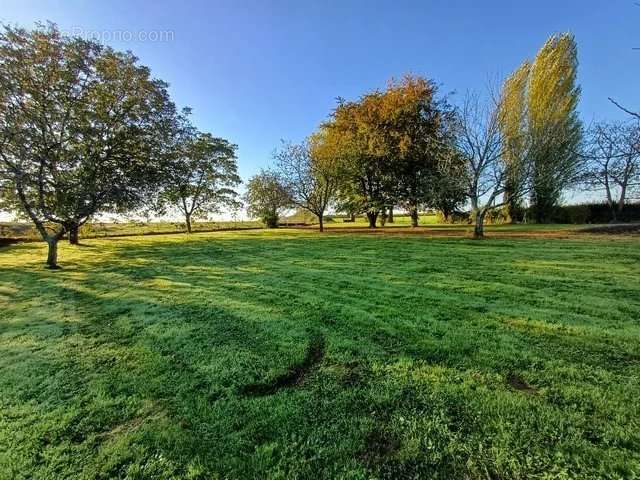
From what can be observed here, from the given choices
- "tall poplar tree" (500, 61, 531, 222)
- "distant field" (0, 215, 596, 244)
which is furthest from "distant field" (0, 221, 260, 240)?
"tall poplar tree" (500, 61, 531, 222)

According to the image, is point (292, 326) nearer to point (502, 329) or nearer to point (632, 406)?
point (502, 329)

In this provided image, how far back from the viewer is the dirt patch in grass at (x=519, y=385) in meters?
2.44

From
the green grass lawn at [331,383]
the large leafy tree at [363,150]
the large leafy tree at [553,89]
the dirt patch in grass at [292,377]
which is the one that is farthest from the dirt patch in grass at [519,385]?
the large leafy tree at [363,150]

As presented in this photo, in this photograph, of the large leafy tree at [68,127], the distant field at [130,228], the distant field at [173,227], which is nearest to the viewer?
the large leafy tree at [68,127]

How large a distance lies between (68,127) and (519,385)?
16.0 metres

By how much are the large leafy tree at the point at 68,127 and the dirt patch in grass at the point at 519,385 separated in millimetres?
13761

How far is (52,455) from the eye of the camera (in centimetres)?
202

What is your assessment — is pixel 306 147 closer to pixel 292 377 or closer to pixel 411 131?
pixel 411 131

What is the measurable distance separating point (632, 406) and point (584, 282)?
4452mm

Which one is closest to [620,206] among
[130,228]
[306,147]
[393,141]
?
[393,141]

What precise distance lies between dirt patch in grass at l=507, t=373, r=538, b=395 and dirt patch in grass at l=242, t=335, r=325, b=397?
1799 mm

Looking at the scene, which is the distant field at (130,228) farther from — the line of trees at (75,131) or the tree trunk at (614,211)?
the tree trunk at (614,211)

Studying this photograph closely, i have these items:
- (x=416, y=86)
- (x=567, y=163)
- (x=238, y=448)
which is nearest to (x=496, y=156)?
(x=567, y=163)

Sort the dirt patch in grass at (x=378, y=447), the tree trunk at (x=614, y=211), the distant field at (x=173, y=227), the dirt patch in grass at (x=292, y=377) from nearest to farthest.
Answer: the dirt patch in grass at (x=378, y=447)
the dirt patch in grass at (x=292, y=377)
the distant field at (x=173, y=227)
the tree trunk at (x=614, y=211)
